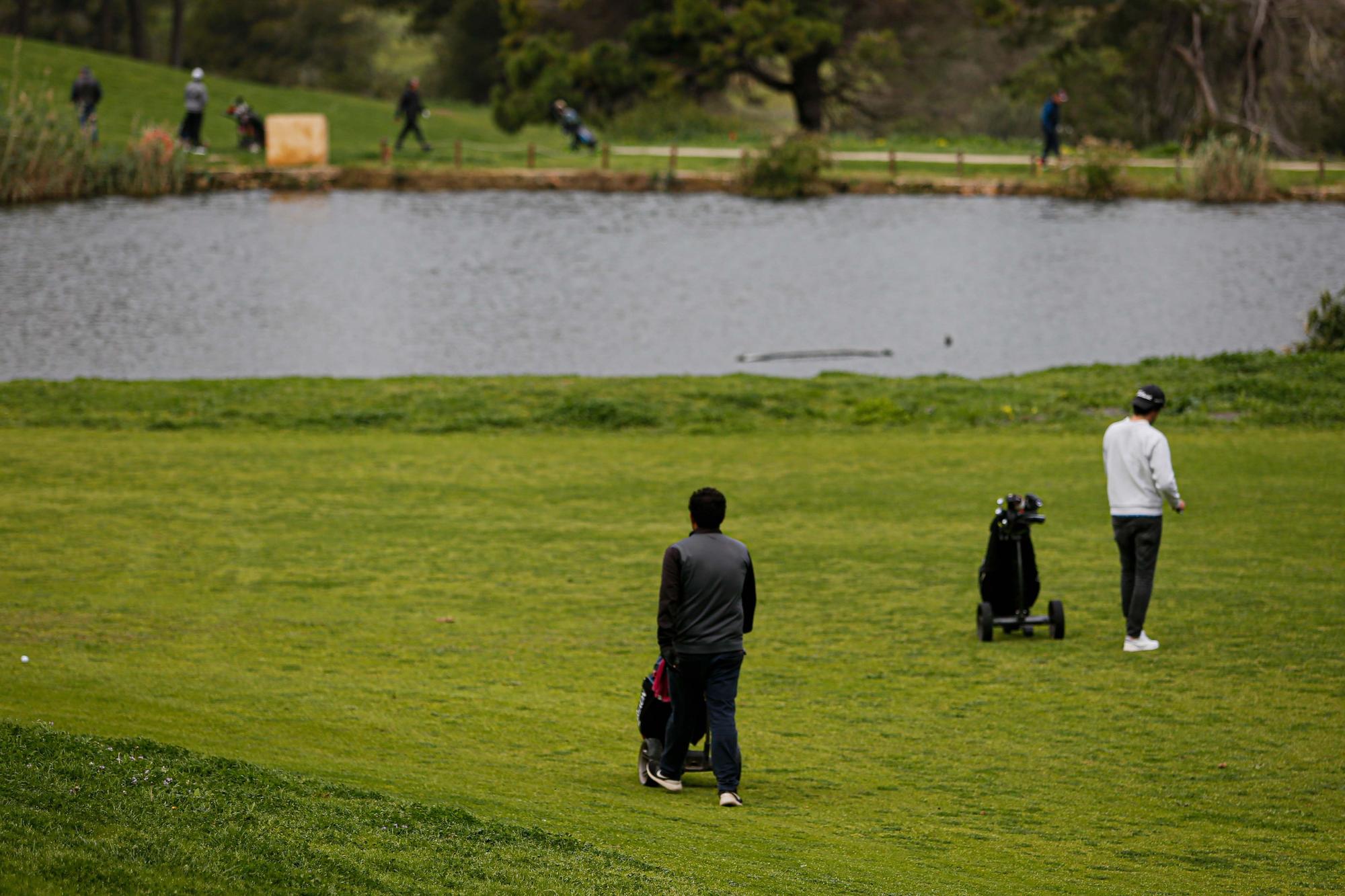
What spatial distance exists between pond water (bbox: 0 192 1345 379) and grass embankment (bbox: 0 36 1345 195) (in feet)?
11.1

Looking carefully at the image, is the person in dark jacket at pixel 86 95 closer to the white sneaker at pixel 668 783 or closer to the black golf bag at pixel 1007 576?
the black golf bag at pixel 1007 576

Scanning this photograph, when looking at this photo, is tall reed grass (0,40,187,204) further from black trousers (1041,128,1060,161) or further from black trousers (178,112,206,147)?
black trousers (1041,128,1060,161)

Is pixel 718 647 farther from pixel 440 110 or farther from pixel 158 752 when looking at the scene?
pixel 440 110

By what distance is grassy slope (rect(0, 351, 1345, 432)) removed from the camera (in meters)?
23.8

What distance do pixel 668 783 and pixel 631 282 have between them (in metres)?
32.1

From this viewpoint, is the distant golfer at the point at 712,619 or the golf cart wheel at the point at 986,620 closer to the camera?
the distant golfer at the point at 712,619

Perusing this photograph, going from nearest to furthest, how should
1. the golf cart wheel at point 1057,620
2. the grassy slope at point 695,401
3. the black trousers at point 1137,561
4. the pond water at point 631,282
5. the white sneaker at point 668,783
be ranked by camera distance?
the white sneaker at point 668,783, the black trousers at point 1137,561, the golf cart wheel at point 1057,620, the grassy slope at point 695,401, the pond water at point 631,282

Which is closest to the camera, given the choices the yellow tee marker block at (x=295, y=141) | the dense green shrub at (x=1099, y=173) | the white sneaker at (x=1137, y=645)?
the white sneaker at (x=1137, y=645)

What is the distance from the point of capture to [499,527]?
17.0 m

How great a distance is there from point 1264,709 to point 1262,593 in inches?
138

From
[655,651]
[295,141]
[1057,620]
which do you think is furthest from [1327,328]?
[295,141]

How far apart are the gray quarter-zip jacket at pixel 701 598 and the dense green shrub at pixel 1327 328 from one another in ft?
69.8

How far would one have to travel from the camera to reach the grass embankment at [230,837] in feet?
20.4

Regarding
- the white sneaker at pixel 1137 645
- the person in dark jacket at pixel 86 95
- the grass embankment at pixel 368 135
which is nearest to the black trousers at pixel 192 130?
the grass embankment at pixel 368 135
